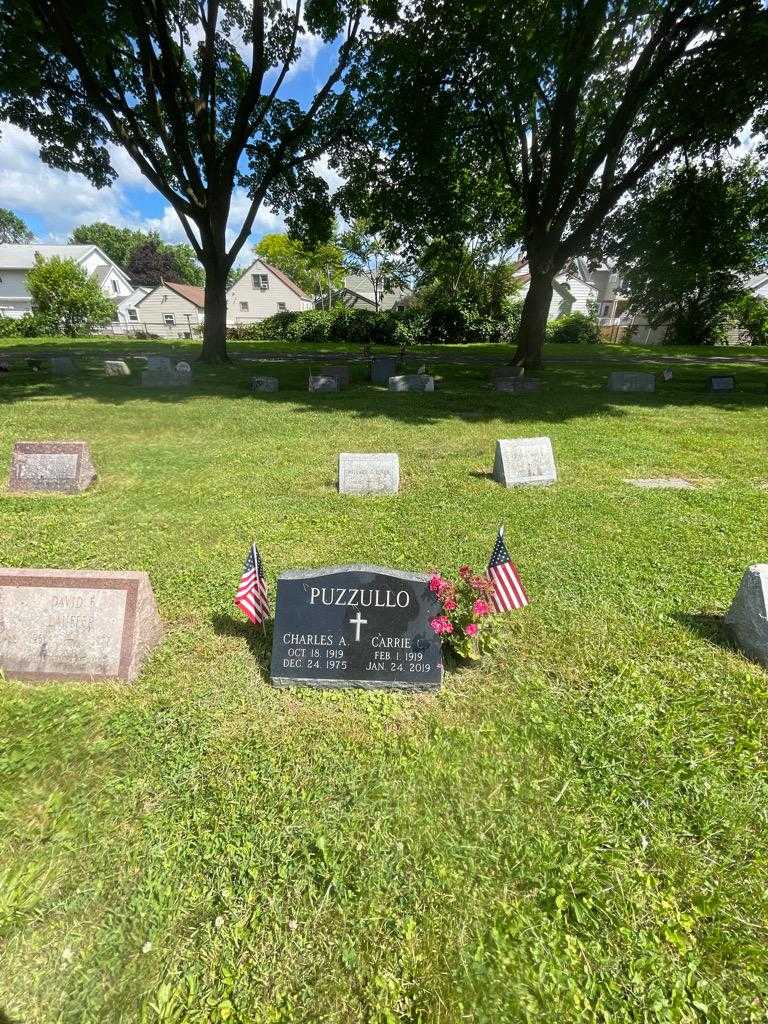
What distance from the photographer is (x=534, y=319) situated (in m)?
19.1

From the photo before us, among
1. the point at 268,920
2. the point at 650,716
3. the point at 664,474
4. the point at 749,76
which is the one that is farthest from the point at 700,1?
the point at 268,920

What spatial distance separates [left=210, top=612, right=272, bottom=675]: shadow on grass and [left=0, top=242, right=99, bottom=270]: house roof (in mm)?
63863

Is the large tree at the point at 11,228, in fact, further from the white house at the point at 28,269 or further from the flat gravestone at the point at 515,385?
the flat gravestone at the point at 515,385

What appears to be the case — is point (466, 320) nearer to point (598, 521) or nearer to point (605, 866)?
point (598, 521)

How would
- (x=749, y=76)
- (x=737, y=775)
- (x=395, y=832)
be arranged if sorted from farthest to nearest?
(x=749, y=76), (x=737, y=775), (x=395, y=832)

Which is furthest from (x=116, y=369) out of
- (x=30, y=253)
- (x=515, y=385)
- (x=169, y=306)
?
(x=30, y=253)

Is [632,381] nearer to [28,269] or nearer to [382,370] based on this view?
[382,370]

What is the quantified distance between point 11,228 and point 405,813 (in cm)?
15893

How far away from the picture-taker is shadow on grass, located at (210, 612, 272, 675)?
381 cm

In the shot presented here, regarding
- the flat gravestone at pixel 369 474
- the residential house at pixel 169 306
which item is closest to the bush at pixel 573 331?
the flat gravestone at pixel 369 474

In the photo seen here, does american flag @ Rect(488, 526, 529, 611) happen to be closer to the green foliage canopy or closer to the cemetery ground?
the cemetery ground

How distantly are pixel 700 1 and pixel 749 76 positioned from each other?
2262 millimetres

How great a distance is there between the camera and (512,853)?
2408mm

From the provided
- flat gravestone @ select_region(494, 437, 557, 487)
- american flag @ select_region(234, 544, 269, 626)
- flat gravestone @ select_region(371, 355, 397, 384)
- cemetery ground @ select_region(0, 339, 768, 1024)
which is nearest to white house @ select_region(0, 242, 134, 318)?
flat gravestone @ select_region(371, 355, 397, 384)
